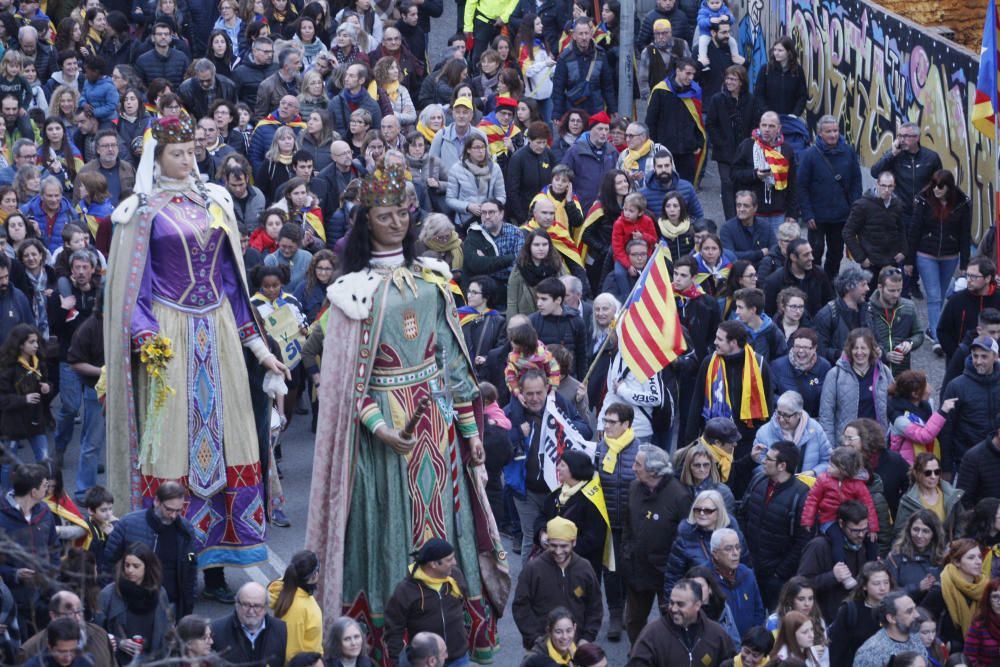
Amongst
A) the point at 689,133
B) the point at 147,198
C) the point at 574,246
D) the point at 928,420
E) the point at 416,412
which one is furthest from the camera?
the point at 689,133

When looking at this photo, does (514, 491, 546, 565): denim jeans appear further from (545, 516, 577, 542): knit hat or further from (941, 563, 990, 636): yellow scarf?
(941, 563, 990, 636): yellow scarf

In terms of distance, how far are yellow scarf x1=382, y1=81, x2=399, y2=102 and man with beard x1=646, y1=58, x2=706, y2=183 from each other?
253 cm

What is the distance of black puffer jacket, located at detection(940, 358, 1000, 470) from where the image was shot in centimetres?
1556

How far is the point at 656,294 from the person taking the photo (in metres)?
15.9

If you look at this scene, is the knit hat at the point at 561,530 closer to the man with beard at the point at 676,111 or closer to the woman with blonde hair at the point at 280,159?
the woman with blonde hair at the point at 280,159

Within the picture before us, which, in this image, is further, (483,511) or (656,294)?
(656,294)

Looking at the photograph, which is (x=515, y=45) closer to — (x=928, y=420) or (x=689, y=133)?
(x=689, y=133)

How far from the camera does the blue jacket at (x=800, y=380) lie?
16.0 meters

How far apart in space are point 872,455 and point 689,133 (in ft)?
26.3

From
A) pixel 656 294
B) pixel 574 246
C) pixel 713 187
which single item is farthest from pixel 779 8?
pixel 656 294

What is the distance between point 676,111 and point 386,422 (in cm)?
1019

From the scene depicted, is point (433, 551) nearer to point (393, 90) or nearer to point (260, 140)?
point (260, 140)

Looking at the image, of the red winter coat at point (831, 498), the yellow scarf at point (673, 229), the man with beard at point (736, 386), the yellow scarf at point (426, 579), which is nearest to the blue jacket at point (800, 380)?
the man with beard at point (736, 386)

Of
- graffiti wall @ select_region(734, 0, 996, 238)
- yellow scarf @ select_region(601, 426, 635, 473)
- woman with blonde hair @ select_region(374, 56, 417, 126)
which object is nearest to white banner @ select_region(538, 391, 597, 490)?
yellow scarf @ select_region(601, 426, 635, 473)
